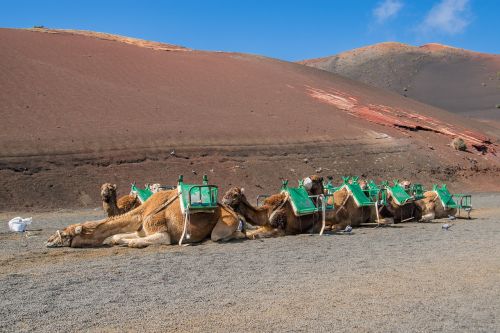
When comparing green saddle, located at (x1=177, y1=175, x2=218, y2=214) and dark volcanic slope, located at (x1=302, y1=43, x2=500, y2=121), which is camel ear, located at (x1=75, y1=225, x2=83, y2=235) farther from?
dark volcanic slope, located at (x1=302, y1=43, x2=500, y2=121)

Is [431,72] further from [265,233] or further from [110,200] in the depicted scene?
[110,200]

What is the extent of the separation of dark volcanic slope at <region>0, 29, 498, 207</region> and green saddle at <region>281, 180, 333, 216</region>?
1408cm

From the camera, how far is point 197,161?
2989 centimetres

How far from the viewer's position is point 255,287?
6918mm

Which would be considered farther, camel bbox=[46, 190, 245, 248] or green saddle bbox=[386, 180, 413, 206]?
green saddle bbox=[386, 180, 413, 206]

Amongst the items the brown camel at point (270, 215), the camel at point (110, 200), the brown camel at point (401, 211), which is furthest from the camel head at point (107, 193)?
the brown camel at point (401, 211)

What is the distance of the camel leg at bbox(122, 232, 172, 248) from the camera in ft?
31.8

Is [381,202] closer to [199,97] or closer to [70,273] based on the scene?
[70,273]

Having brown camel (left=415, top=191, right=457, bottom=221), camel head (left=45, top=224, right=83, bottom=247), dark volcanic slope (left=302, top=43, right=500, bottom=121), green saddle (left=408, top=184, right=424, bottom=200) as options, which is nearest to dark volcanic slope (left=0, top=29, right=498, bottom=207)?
green saddle (left=408, top=184, right=424, bottom=200)

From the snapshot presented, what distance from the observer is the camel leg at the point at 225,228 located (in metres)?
10.6

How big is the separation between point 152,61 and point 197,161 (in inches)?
844

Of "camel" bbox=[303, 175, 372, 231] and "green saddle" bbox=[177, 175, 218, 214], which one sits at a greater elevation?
"green saddle" bbox=[177, 175, 218, 214]

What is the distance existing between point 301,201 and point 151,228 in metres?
3.47

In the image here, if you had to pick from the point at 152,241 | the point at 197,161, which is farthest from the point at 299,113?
the point at 152,241
